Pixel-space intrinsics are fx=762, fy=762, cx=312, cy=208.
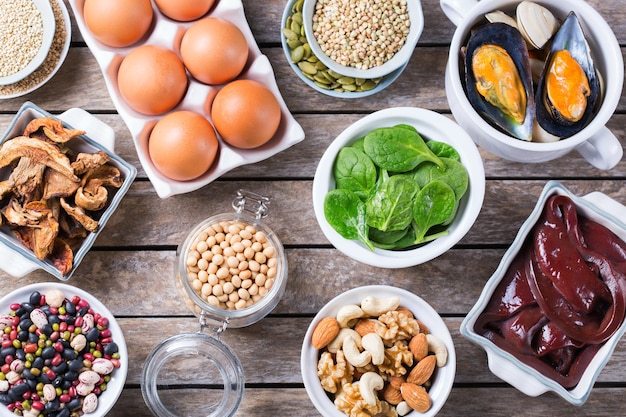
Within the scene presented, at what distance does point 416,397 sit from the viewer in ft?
4.44

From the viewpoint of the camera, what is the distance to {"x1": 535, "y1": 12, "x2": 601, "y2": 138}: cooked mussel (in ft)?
4.31

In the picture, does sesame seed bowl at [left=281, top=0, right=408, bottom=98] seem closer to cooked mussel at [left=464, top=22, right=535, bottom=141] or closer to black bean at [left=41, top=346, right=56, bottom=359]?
cooked mussel at [left=464, top=22, right=535, bottom=141]

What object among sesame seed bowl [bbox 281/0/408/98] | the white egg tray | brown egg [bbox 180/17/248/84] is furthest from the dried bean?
sesame seed bowl [bbox 281/0/408/98]

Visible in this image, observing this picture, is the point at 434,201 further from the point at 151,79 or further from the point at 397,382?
the point at 151,79

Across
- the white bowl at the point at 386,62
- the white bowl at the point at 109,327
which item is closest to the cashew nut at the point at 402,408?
the white bowl at the point at 109,327

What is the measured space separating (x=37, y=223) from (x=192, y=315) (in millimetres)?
341

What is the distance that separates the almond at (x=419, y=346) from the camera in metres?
1.37

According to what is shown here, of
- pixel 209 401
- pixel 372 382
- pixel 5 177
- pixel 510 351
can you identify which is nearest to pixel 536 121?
pixel 510 351

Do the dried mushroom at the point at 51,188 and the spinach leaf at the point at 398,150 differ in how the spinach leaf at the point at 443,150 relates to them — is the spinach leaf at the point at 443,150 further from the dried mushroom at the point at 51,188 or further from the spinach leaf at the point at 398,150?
the dried mushroom at the point at 51,188

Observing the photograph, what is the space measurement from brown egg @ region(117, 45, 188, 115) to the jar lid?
426 millimetres

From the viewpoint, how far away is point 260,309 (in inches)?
55.5

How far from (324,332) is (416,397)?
199mm

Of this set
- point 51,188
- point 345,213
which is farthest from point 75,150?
point 345,213

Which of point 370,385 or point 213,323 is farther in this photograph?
point 213,323
